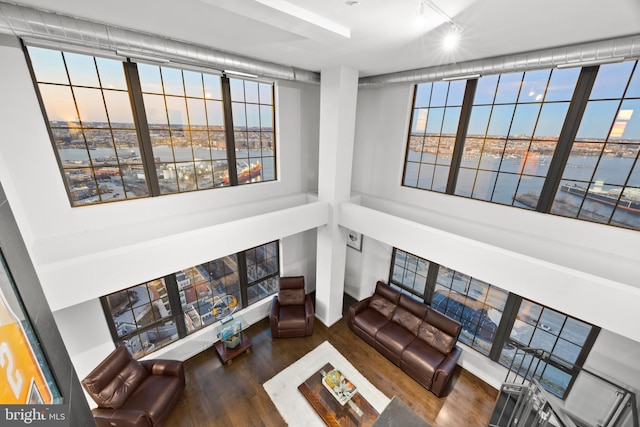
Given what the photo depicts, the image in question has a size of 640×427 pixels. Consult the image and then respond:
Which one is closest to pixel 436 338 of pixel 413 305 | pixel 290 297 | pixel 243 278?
pixel 413 305

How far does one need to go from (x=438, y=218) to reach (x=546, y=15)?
312 centimetres

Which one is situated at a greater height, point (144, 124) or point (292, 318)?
point (144, 124)

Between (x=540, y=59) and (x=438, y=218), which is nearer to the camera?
(x=540, y=59)

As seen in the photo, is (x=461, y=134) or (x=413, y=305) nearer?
(x=461, y=134)

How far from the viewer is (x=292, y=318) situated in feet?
18.3

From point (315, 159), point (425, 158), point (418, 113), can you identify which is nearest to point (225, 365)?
point (315, 159)

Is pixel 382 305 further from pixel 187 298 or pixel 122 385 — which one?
pixel 122 385

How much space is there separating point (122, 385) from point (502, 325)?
6.13 meters

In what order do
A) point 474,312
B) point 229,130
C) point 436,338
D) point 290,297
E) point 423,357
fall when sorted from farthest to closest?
point 290,297 → point 474,312 → point 436,338 → point 229,130 → point 423,357

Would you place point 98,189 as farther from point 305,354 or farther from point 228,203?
point 305,354

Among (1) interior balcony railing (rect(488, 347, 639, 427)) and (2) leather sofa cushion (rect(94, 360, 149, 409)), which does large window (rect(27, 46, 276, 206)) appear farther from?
(1) interior balcony railing (rect(488, 347, 639, 427))

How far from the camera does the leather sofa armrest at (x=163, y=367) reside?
4.25 meters

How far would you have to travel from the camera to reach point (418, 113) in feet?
17.0

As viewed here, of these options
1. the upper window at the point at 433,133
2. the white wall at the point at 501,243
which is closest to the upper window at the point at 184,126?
the white wall at the point at 501,243
